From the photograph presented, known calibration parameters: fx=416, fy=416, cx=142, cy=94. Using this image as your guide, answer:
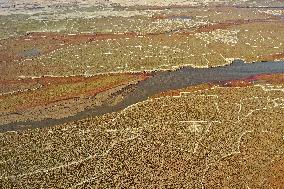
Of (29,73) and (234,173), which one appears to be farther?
(29,73)

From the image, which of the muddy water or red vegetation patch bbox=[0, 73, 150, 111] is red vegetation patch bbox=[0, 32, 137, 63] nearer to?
red vegetation patch bbox=[0, 73, 150, 111]

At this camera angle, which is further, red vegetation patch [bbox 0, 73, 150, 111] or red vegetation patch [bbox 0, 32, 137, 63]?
red vegetation patch [bbox 0, 32, 137, 63]

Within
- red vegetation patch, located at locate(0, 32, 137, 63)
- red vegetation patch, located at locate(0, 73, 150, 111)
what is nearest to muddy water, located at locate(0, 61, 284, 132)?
red vegetation patch, located at locate(0, 73, 150, 111)

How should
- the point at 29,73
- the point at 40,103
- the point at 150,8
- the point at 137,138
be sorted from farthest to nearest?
the point at 150,8 < the point at 29,73 < the point at 40,103 < the point at 137,138

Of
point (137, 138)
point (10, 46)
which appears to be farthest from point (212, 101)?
point (10, 46)

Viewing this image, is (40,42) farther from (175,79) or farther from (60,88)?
(175,79)

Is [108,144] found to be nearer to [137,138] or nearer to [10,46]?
[137,138]

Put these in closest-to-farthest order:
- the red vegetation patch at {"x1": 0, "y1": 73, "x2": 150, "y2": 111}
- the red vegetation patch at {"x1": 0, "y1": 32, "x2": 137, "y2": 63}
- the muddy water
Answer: the muddy water
the red vegetation patch at {"x1": 0, "y1": 73, "x2": 150, "y2": 111}
the red vegetation patch at {"x1": 0, "y1": 32, "x2": 137, "y2": 63}

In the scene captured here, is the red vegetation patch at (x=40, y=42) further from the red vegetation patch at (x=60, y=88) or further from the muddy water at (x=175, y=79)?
the muddy water at (x=175, y=79)

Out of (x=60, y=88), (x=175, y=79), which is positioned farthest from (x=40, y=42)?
(x=175, y=79)
